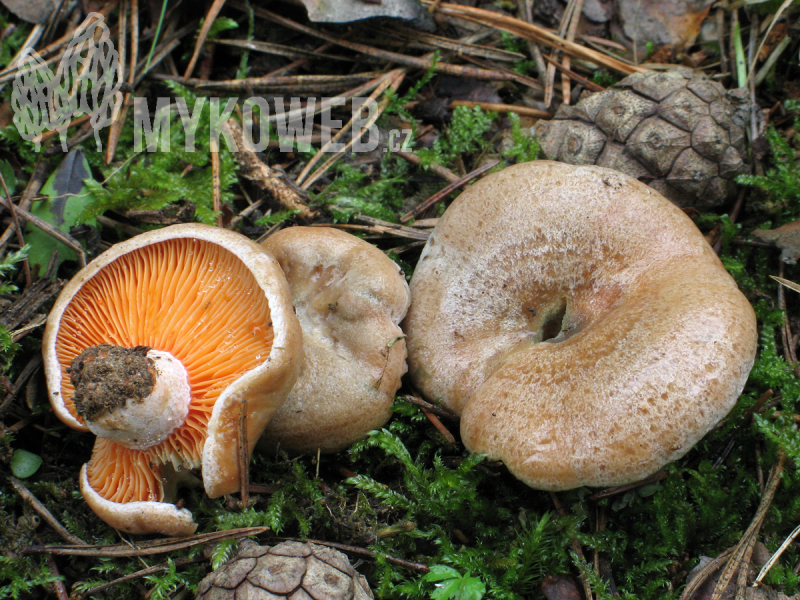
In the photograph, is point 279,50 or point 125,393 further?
point 279,50

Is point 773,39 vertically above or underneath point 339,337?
above

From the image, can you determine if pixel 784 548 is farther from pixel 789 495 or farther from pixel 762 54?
pixel 762 54

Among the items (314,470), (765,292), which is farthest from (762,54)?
(314,470)

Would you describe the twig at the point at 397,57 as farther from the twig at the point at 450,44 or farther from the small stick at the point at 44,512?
the small stick at the point at 44,512

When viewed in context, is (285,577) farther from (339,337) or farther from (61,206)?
(61,206)

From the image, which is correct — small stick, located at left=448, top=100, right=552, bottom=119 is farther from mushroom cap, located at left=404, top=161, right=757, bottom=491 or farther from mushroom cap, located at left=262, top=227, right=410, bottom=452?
mushroom cap, located at left=262, top=227, right=410, bottom=452

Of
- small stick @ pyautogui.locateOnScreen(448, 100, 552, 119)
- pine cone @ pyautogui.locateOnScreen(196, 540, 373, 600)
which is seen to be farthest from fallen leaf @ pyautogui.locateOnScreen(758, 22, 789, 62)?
pine cone @ pyautogui.locateOnScreen(196, 540, 373, 600)

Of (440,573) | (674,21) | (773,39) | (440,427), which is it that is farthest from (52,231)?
(773,39)
